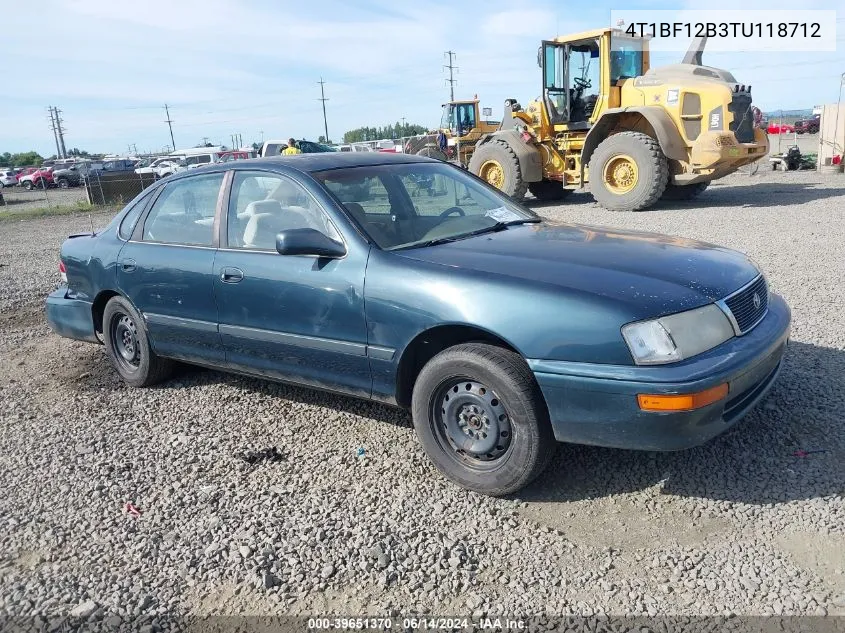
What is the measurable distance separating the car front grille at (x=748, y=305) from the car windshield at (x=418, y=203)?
1.40 m

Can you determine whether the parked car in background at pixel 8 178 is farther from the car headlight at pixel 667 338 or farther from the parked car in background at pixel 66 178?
the car headlight at pixel 667 338

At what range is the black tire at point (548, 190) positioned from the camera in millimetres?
15742

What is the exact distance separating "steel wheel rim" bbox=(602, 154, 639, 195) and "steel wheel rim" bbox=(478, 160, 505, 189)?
7.80ft

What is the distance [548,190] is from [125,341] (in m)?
12.5

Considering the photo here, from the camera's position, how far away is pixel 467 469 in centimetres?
327

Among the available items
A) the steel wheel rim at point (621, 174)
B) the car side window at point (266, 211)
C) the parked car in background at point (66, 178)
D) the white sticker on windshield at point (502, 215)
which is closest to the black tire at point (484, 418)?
the car side window at point (266, 211)

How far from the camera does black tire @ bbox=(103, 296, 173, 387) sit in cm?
483

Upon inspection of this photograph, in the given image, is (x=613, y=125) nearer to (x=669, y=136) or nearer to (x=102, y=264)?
(x=669, y=136)

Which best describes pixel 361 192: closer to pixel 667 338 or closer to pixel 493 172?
pixel 667 338

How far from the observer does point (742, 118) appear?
12.3 m

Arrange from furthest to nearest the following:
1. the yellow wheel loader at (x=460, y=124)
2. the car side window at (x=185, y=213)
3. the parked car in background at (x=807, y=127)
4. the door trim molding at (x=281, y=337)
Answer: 1. the parked car in background at (x=807, y=127)
2. the yellow wheel loader at (x=460, y=124)
3. the car side window at (x=185, y=213)
4. the door trim molding at (x=281, y=337)

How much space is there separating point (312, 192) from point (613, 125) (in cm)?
1058

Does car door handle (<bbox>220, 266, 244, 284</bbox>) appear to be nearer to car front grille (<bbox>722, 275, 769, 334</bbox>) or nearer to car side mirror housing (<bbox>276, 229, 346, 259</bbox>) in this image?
car side mirror housing (<bbox>276, 229, 346, 259</bbox>)

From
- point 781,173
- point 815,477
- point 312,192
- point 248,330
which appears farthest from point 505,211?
point 781,173
